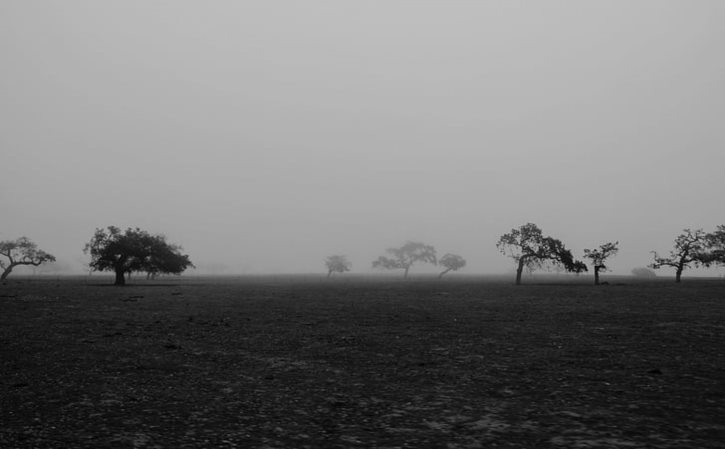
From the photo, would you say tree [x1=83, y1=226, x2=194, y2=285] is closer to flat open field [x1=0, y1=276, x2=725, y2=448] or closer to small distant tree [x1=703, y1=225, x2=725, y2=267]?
flat open field [x1=0, y1=276, x2=725, y2=448]

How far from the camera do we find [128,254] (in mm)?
76625

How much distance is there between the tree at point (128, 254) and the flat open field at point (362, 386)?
54.3m

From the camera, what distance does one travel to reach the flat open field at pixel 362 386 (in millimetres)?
8250

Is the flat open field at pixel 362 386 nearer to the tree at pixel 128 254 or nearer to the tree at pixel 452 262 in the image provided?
the tree at pixel 128 254

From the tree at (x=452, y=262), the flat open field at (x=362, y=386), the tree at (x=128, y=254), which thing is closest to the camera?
the flat open field at (x=362, y=386)

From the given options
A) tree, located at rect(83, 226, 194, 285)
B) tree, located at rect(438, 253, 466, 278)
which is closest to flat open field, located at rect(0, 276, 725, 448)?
tree, located at rect(83, 226, 194, 285)

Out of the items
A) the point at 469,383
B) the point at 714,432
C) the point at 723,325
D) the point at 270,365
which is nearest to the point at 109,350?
the point at 270,365

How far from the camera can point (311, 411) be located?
392 inches

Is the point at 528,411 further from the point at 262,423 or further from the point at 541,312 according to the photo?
the point at 541,312

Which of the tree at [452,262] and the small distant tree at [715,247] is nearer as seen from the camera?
the small distant tree at [715,247]

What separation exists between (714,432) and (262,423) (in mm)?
8155

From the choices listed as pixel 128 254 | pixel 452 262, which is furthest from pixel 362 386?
pixel 452 262

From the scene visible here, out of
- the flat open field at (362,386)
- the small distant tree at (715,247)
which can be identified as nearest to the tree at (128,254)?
the flat open field at (362,386)

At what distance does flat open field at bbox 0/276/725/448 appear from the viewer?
325 inches
